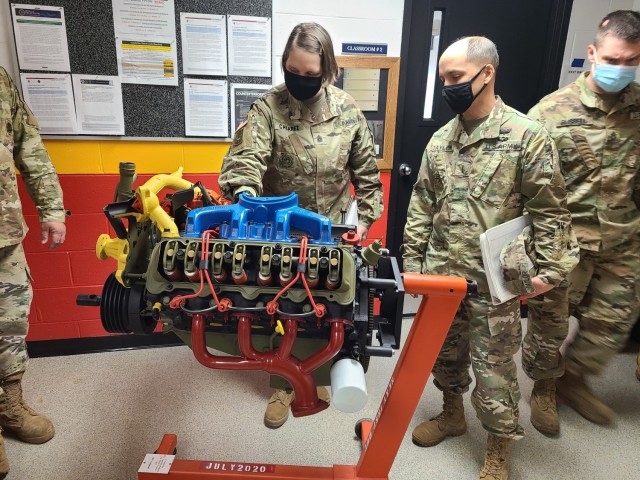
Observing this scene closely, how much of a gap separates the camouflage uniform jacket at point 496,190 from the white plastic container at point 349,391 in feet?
2.38

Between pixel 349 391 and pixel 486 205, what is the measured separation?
85cm

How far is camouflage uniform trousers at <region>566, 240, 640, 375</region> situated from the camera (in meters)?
1.85

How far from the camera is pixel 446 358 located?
1.78 metres

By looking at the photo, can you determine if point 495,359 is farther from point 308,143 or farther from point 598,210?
point 308,143

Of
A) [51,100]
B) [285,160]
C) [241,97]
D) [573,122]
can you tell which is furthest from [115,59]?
[573,122]

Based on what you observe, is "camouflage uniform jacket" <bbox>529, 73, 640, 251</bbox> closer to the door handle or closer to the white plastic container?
the door handle

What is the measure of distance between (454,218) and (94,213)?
5.95 feet

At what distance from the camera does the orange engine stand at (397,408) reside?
106cm

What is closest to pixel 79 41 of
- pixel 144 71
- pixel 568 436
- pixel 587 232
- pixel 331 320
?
pixel 144 71

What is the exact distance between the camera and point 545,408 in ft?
6.54

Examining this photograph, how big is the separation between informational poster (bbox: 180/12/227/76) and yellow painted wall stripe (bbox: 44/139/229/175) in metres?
0.37

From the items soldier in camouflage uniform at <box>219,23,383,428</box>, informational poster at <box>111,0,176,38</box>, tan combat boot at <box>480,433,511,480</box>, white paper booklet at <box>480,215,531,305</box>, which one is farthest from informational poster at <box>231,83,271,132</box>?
tan combat boot at <box>480,433,511,480</box>

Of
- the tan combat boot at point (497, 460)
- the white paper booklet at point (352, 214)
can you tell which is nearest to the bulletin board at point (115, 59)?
the white paper booklet at point (352, 214)

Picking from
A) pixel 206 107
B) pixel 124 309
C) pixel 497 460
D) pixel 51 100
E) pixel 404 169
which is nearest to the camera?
pixel 124 309
